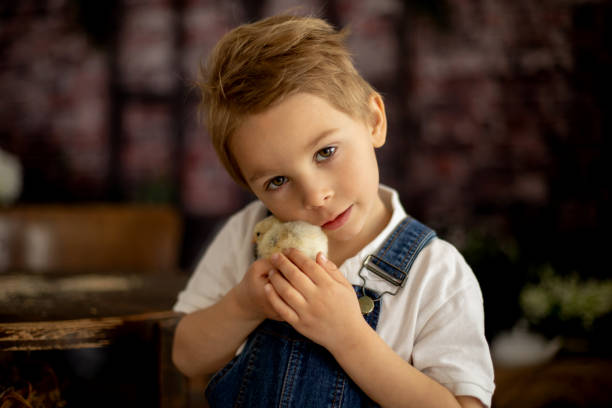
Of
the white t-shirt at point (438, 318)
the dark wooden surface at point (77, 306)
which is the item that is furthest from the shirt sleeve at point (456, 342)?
the dark wooden surface at point (77, 306)

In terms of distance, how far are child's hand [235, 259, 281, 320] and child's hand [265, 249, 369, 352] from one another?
19 mm

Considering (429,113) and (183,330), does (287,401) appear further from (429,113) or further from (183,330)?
(429,113)

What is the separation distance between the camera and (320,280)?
2.10 feet

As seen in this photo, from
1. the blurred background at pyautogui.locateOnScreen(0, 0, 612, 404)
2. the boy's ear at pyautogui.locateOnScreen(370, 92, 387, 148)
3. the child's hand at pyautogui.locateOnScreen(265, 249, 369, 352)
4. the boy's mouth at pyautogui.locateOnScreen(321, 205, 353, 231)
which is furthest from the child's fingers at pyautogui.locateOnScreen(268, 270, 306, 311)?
the blurred background at pyautogui.locateOnScreen(0, 0, 612, 404)

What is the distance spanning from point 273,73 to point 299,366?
40 cm

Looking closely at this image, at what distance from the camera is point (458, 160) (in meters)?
2.23

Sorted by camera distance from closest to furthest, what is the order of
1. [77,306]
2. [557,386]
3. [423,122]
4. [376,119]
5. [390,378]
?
[390,378] → [376,119] → [77,306] → [557,386] → [423,122]

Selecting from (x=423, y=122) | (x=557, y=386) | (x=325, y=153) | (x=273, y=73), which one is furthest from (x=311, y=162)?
(x=423, y=122)

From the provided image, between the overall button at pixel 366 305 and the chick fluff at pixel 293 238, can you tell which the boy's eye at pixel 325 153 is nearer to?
the chick fluff at pixel 293 238

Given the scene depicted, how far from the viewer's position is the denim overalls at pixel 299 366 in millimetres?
669

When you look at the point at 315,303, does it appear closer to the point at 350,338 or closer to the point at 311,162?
the point at 350,338

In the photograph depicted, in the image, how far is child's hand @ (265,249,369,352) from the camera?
24.9 inches

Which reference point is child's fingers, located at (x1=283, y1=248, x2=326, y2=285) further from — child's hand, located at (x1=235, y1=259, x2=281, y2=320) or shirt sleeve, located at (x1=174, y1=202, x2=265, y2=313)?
shirt sleeve, located at (x1=174, y1=202, x2=265, y2=313)

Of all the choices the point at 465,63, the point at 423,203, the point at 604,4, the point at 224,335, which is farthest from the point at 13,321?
the point at 604,4
